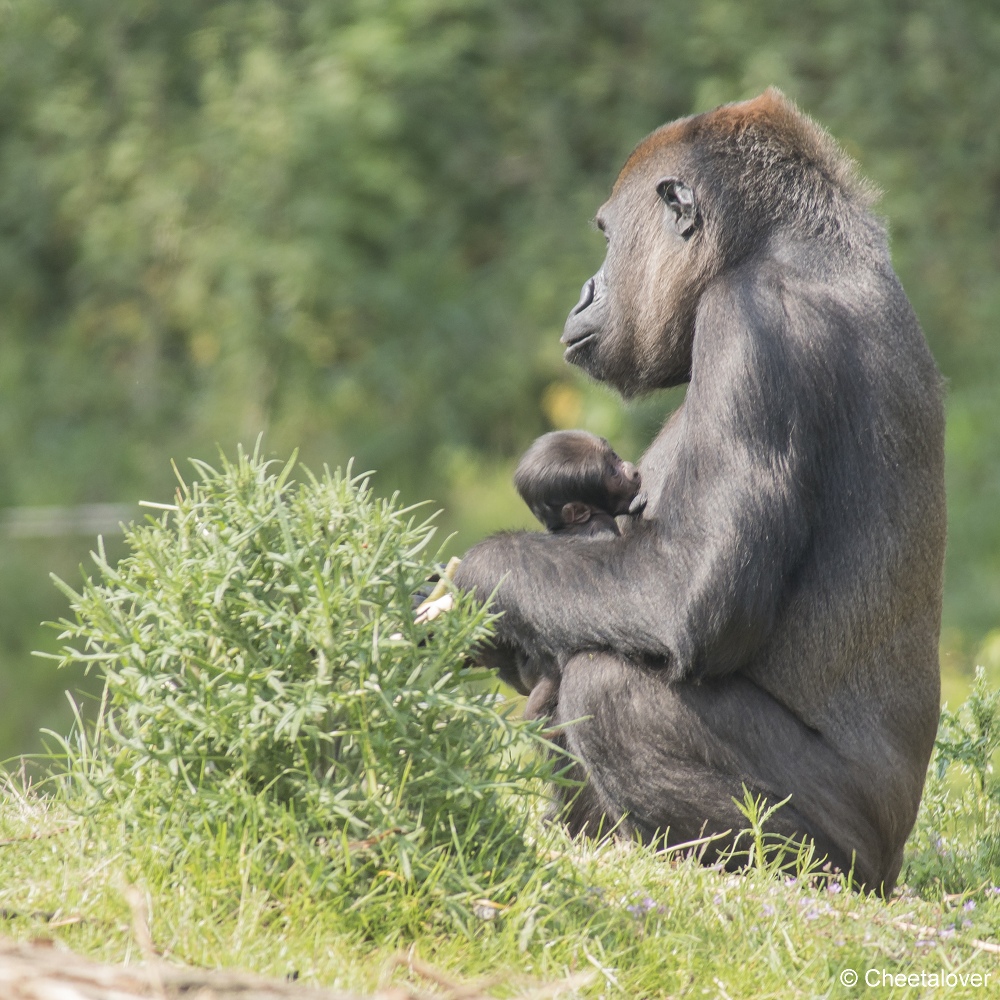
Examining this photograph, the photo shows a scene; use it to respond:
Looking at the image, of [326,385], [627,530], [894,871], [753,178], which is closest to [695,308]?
[753,178]

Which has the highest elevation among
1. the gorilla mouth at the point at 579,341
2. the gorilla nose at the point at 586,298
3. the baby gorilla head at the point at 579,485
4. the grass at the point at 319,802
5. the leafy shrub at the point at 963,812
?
the gorilla nose at the point at 586,298

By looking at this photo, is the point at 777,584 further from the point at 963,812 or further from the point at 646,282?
the point at 963,812

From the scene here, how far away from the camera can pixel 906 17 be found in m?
11.7

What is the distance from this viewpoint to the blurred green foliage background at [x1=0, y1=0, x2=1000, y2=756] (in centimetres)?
1102

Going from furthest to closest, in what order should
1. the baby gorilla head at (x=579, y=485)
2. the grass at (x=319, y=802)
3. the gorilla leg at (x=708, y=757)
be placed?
the baby gorilla head at (x=579, y=485) < the gorilla leg at (x=708, y=757) < the grass at (x=319, y=802)

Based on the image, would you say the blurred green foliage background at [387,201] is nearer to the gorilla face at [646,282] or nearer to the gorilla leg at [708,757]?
the gorilla face at [646,282]

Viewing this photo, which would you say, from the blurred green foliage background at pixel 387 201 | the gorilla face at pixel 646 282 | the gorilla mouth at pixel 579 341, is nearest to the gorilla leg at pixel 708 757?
the gorilla face at pixel 646 282

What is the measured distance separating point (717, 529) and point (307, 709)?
4.32ft

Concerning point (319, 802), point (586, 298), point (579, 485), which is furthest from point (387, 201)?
Result: point (319, 802)

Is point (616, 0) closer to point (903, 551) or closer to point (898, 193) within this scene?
point (898, 193)

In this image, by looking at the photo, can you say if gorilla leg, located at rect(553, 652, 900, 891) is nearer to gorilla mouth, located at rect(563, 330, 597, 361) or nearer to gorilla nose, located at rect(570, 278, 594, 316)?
gorilla mouth, located at rect(563, 330, 597, 361)

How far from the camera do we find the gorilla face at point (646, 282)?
13.7 ft

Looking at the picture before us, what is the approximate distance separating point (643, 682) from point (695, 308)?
3.71 ft

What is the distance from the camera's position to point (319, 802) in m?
2.71
